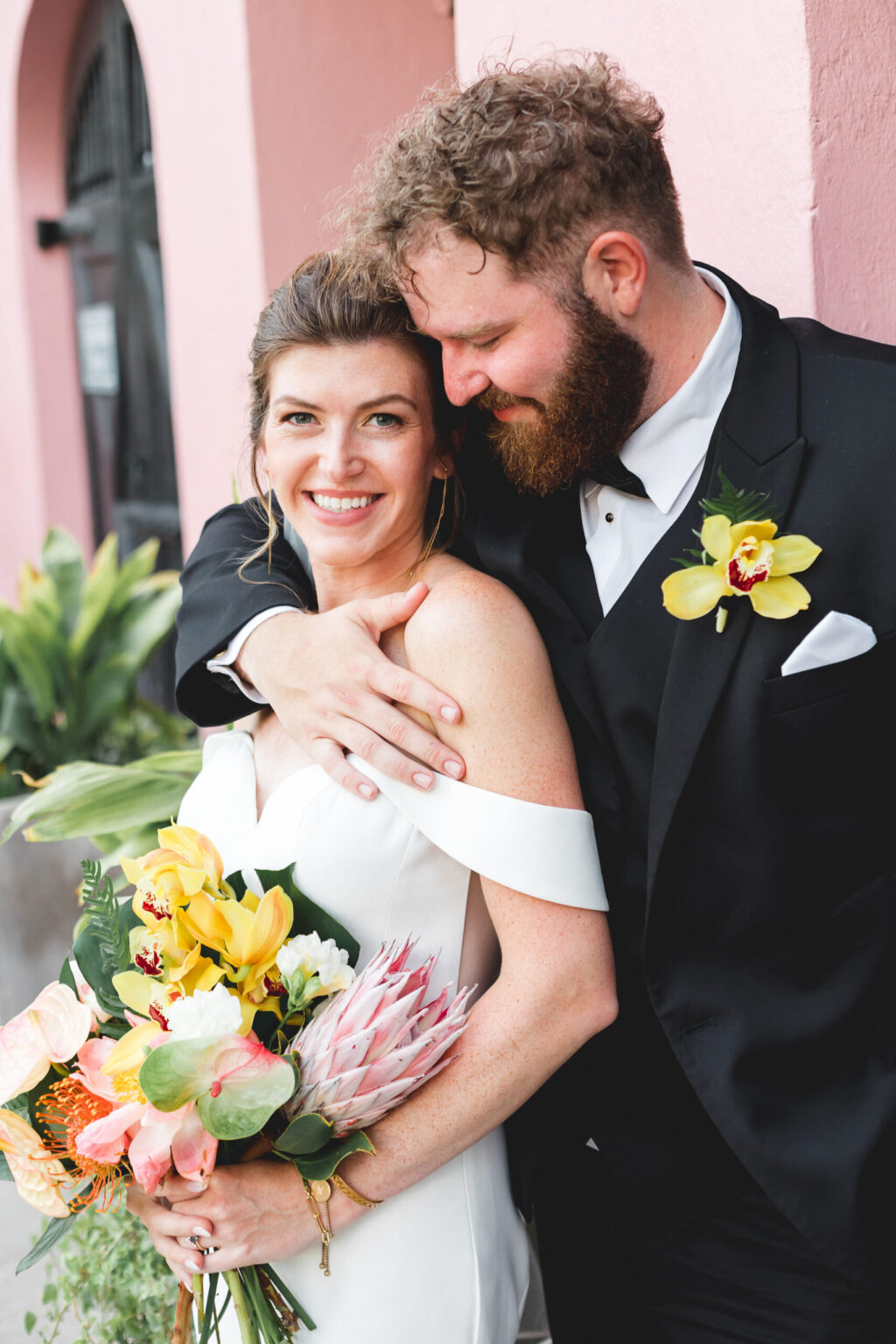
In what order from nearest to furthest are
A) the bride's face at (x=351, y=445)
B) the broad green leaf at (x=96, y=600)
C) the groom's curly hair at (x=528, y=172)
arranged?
1. the groom's curly hair at (x=528, y=172)
2. the bride's face at (x=351, y=445)
3. the broad green leaf at (x=96, y=600)

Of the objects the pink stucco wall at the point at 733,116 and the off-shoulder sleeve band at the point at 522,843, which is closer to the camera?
the off-shoulder sleeve band at the point at 522,843

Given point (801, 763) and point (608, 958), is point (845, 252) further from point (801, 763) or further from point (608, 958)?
point (608, 958)

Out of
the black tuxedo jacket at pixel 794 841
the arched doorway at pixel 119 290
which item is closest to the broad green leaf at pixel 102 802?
the black tuxedo jacket at pixel 794 841

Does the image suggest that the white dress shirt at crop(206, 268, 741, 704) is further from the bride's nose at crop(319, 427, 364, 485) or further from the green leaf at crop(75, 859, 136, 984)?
the green leaf at crop(75, 859, 136, 984)

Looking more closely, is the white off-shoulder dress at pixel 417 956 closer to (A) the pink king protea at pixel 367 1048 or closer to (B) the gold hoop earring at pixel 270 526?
(A) the pink king protea at pixel 367 1048

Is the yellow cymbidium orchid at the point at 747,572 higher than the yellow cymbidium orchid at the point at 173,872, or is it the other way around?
the yellow cymbidium orchid at the point at 747,572

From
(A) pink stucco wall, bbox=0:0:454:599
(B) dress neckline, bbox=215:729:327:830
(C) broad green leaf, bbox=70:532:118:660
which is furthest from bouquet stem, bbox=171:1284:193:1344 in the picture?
(C) broad green leaf, bbox=70:532:118:660

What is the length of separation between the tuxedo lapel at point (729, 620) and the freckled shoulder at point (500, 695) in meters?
0.14

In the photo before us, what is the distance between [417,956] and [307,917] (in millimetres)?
185

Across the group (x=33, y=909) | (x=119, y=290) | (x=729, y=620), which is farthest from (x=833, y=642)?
(x=119, y=290)

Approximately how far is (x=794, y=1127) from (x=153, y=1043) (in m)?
0.80

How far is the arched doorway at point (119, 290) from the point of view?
5.43m

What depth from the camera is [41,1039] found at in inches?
59.0

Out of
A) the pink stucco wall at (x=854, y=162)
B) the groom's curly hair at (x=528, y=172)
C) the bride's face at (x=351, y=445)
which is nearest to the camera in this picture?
the groom's curly hair at (x=528, y=172)
